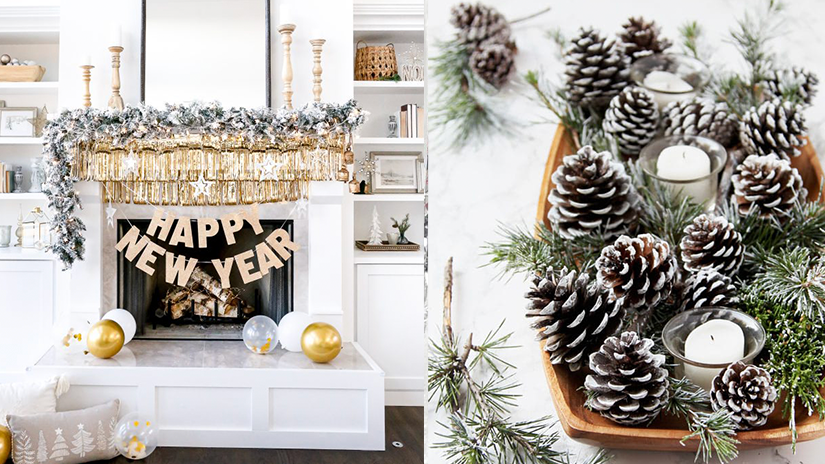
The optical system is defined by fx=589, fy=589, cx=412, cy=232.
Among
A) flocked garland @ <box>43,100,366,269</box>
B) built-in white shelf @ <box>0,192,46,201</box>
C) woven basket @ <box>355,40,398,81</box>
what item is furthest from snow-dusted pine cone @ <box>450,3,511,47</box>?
built-in white shelf @ <box>0,192,46,201</box>

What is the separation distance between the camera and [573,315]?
687 millimetres

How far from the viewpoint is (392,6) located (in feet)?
11.0

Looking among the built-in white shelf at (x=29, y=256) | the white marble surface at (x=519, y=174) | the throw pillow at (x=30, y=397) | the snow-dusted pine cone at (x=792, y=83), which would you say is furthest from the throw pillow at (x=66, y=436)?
the snow-dusted pine cone at (x=792, y=83)

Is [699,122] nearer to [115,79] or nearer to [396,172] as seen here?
[396,172]

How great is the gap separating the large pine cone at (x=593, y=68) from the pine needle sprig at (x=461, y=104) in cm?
9

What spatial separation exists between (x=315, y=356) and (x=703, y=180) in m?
2.44

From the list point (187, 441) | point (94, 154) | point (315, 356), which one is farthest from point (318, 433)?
point (94, 154)

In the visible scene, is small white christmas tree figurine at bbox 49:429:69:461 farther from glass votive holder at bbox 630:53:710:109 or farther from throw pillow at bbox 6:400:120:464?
glass votive holder at bbox 630:53:710:109

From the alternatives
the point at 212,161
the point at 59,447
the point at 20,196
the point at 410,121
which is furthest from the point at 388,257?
the point at 20,196

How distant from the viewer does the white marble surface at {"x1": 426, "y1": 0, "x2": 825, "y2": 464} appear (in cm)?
70

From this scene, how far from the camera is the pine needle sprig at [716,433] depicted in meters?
0.67

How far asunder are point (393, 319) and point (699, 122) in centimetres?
285

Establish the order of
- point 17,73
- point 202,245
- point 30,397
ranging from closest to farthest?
point 30,397 → point 202,245 → point 17,73

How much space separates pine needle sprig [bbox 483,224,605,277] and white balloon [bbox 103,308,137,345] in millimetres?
2876
